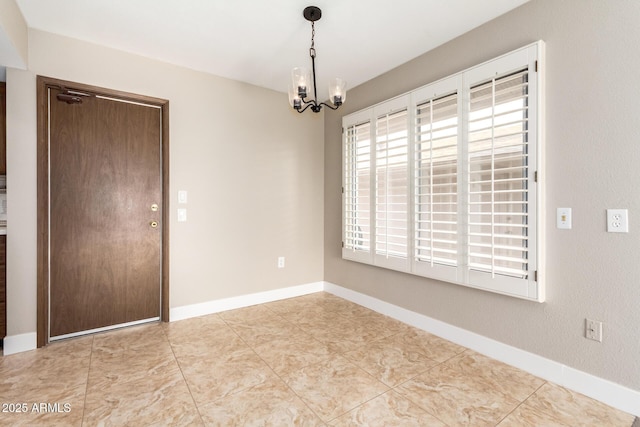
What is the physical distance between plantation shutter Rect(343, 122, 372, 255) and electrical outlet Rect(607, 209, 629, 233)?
6.40ft

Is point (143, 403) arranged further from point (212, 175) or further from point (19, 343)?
point (212, 175)

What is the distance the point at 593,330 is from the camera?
1863 mm

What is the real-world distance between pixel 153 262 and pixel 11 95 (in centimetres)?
173

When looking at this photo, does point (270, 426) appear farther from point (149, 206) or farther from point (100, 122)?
point (100, 122)

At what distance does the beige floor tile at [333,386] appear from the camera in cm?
178

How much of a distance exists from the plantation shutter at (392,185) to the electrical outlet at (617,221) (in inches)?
56.1

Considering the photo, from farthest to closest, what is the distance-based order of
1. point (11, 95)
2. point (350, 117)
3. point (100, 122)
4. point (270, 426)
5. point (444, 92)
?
point (350, 117) < point (100, 122) < point (444, 92) < point (11, 95) < point (270, 426)

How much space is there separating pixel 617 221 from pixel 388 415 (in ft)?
5.67

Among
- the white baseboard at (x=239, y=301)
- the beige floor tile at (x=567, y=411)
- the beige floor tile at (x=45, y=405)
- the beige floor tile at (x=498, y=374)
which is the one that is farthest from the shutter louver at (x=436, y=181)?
the beige floor tile at (x=45, y=405)

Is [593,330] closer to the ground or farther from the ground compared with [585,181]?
closer to the ground

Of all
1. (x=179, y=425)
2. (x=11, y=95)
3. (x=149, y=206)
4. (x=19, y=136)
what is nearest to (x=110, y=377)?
(x=179, y=425)

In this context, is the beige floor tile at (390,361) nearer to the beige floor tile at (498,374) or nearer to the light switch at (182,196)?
the beige floor tile at (498,374)

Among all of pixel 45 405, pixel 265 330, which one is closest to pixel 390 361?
pixel 265 330

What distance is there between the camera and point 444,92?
2.59 meters
